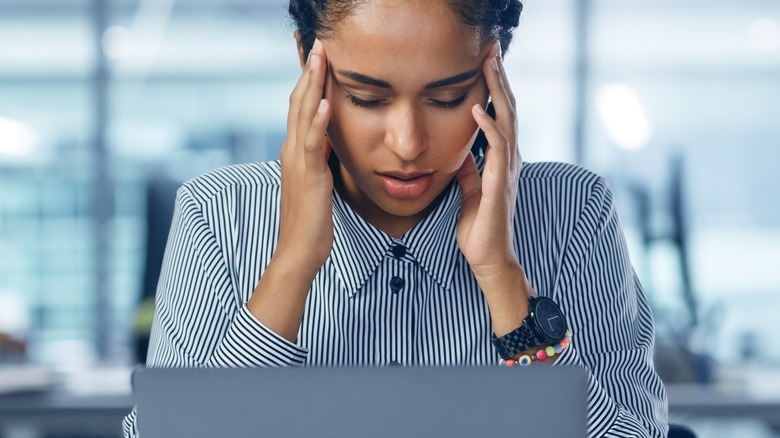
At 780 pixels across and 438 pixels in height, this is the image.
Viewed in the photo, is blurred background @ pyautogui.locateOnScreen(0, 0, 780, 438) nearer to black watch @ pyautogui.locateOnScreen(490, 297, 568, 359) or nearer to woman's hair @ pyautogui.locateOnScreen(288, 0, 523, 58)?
woman's hair @ pyautogui.locateOnScreen(288, 0, 523, 58)

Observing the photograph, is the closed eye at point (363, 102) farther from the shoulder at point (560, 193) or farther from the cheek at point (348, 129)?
the shoulder at point (560, 193)

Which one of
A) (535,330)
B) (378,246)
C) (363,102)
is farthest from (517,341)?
(363,102)

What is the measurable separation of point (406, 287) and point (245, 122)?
14.8ft

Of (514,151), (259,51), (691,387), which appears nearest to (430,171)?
(514,151)

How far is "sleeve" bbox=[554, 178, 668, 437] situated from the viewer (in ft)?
4.33

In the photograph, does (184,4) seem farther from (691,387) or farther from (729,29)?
(691,387)

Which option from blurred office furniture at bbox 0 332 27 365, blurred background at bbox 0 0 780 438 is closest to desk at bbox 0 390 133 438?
blurred office furniture at bbox 0 332 27 365

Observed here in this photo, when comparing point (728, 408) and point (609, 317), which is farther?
point (728, 408)

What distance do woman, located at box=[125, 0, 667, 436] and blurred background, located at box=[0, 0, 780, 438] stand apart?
4051mm

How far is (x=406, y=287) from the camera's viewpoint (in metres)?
1.40

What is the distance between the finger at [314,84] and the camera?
1276 mm

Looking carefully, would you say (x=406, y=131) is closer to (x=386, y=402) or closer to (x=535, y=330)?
(x=535, y=330)

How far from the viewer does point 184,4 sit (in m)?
5.73

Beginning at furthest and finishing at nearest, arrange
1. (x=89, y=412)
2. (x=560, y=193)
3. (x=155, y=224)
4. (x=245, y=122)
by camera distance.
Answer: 1. (x=245, y=122)
2. (x=155, y=224)
3. (x=89, y=412)
4. (x=560, y=193)
